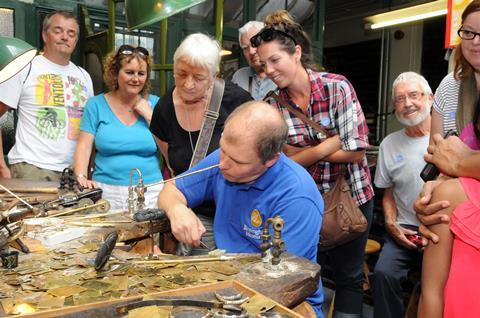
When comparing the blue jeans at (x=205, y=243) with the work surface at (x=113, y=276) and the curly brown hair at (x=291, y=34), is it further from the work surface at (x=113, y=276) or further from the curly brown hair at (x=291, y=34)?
the curly brown hair at (x=291, y=34)

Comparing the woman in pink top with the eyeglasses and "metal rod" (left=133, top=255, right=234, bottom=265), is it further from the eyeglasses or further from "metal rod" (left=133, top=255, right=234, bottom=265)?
the eyeglasses

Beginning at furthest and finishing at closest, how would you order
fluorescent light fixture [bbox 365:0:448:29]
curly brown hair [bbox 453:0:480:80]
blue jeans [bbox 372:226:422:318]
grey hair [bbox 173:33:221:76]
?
fluorescent light fixture [bbox 365:0:448:29] → blue jeans [bbox 372:226:422:318] → grey hair [bbox 173:33:221:76] → curly brown hair [bbox 453:0:480:80]

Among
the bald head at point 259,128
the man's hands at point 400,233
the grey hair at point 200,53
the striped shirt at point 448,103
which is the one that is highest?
the grey hair at point 200,53

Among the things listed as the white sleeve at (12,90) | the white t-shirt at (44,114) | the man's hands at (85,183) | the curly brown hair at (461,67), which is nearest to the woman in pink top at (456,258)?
the curly brown hair at (461,67)

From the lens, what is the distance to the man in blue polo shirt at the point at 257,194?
1901 millimetres

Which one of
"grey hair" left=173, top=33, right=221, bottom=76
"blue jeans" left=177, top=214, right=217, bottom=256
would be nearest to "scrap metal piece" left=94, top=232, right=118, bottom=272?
"blue jeans" left=177, top=214, right=217, bottom=256

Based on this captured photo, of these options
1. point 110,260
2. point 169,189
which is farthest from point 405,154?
point 110,260

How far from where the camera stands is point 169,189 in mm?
2443

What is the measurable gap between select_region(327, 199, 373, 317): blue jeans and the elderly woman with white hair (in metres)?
0.86

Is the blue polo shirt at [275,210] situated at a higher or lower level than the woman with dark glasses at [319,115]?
lower

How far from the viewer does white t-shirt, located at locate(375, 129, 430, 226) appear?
3334 mm

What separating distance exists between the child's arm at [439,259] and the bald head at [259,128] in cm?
69

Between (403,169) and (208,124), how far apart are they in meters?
1.53

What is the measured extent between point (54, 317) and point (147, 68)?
248 centimetres
